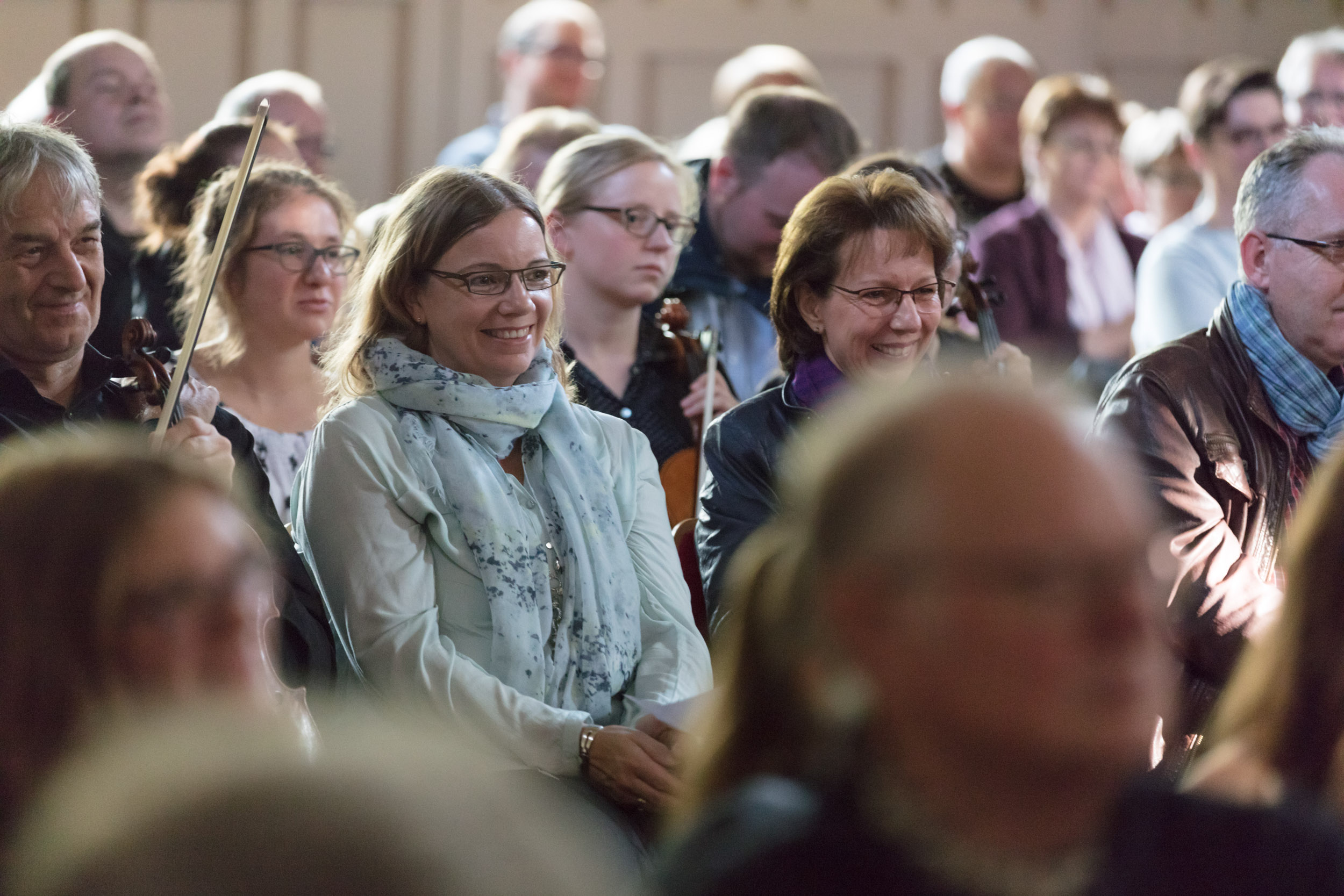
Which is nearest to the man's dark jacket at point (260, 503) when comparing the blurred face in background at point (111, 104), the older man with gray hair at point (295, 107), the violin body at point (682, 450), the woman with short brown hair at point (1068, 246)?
the violin body at point (682, 450)

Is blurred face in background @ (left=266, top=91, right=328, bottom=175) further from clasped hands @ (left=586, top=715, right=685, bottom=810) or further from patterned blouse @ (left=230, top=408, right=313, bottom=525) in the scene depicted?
clasped hands @ (left=586, top=715, right=685, bottom=810)

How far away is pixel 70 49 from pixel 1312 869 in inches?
148

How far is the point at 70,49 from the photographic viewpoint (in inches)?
157

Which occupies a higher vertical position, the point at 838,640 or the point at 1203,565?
the point at 838,640

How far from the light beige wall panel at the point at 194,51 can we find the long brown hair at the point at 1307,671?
541cm

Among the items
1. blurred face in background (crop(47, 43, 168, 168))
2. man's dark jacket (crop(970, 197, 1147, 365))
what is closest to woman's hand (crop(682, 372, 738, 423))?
man's dark jacket (crop(970, 197, 1147, 365))

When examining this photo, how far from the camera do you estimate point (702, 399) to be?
3166 millimetres

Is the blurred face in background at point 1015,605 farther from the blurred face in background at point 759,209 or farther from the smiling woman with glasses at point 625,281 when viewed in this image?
the blurred face in background at point 759,209

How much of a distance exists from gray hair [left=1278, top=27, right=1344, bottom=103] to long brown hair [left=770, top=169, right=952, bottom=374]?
2470 mm

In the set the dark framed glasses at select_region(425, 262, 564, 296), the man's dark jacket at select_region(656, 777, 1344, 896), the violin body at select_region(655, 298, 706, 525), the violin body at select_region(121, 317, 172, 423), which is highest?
the man's dark jacket at select_region(656, 777, 1344, 896)

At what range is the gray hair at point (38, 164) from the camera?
2.28 metres

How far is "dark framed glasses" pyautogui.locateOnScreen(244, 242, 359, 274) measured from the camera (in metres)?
3.01

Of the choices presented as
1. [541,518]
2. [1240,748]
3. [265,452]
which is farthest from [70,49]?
[1240,748]

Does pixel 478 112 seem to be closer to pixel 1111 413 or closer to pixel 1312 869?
pixel 1111 413
